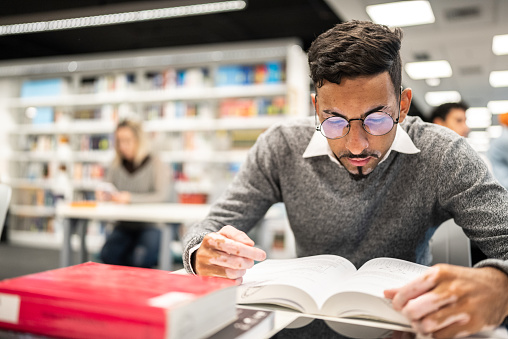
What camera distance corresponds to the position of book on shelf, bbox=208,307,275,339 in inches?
22.5

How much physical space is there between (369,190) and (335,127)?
27 centimetres

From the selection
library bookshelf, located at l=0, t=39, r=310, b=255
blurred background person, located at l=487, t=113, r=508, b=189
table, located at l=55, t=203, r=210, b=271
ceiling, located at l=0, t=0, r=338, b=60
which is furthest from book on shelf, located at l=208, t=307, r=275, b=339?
ceiling, located at l=0, t=0, r=338, b=60

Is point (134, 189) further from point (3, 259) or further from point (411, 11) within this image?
point (411, 11)

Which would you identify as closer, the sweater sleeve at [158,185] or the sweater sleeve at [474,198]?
the sweater sleeve at [474,198]

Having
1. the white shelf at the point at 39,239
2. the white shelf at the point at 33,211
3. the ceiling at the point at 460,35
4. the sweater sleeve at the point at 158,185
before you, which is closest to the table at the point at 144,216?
the sweater sleeve at the point at 158,185

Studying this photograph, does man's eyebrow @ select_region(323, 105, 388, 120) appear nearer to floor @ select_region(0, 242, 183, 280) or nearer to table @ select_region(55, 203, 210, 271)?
table @ select_region(55, 203, 210, 271)

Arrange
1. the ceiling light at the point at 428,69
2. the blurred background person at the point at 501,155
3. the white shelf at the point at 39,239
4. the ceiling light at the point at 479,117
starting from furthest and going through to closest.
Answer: the ceiling light at the point at 479,117 < the ceiling light at the point at 428,69 < the white shelf at the point at 39,239 < the blurred background person at the point at 501,155

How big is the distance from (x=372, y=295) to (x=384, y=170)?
533mm

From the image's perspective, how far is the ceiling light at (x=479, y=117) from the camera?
10.6 m

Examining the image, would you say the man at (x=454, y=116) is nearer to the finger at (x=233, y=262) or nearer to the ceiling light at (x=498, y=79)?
the finger at (x=233, y=262)

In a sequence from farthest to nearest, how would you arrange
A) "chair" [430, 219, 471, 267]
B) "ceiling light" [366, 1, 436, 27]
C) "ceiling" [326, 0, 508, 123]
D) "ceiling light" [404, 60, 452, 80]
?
"ceiling light" [404, 60, 452, 80]
"ceiling" [326, 0, 508, 123]
"ceiling light" [366, 1, 436, 27]
"chair" [430, 219, 471, 267]

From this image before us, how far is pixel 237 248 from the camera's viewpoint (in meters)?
0.79

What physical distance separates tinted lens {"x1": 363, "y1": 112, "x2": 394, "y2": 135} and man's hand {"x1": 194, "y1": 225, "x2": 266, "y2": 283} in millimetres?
349

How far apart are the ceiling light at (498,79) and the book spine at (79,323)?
8.26m
